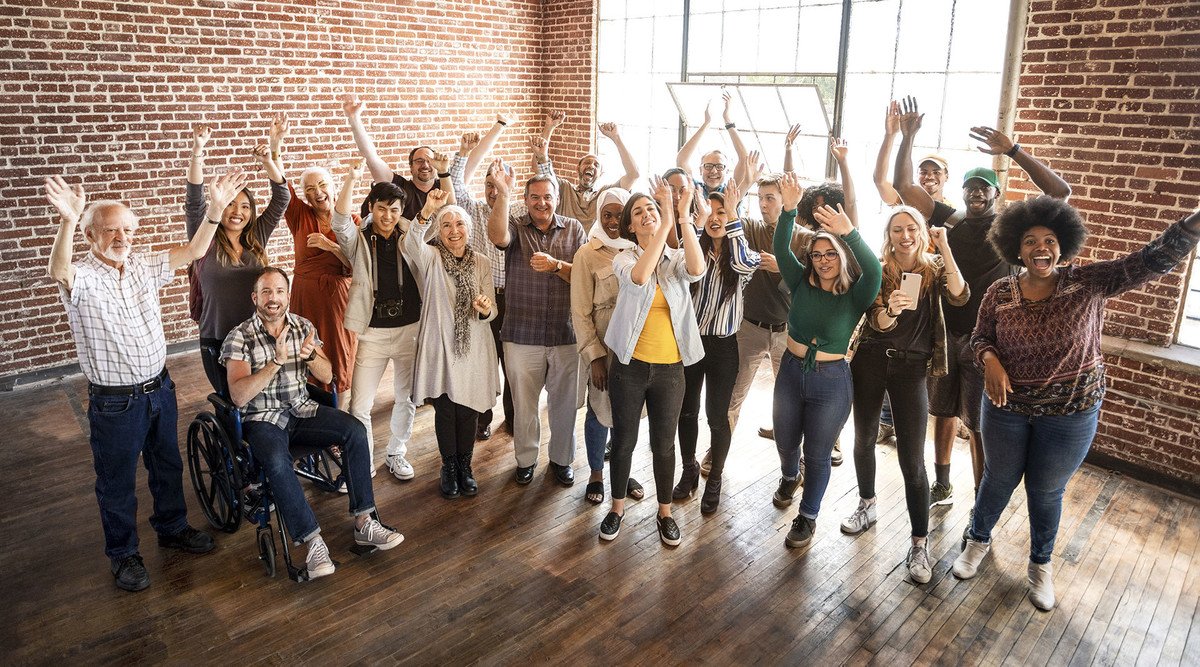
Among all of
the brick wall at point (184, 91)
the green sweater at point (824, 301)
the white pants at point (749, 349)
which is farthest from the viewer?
the brick wall at point (184, 91)

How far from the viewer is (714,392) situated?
153 inches

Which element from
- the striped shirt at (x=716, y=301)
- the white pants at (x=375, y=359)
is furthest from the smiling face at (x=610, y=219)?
the white pants at (x=375, y=359)

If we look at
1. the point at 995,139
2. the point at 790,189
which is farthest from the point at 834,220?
the point at 995,139

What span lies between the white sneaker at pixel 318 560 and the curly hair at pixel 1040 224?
316 cm

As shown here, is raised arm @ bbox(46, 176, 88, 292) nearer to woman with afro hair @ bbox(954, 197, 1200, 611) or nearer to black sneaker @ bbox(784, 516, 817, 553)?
black sneaker @ bbox(784, 516, 817, 553)

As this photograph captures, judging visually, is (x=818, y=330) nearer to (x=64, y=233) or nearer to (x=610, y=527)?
(x=610, y=527)

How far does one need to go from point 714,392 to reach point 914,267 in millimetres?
1094

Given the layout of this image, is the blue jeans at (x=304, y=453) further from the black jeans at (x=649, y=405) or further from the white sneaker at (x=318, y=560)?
the black jeans at (x=649, y=405)

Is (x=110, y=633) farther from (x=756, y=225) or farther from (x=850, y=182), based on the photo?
(x=850, y=182)

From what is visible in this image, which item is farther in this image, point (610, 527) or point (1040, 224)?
point (610, 527)

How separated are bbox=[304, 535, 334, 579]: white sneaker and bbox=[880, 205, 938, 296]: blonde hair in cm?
270

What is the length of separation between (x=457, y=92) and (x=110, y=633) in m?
5.98

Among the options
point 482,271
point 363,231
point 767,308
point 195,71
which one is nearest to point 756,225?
point 767,308

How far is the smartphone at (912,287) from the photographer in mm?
3238
